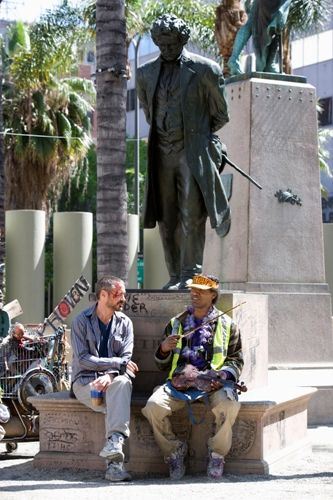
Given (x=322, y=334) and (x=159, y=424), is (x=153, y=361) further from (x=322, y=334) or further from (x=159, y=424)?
(x=322, y=334)

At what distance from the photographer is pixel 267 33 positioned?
1410 cm

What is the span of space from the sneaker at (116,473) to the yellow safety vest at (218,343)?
734 mm

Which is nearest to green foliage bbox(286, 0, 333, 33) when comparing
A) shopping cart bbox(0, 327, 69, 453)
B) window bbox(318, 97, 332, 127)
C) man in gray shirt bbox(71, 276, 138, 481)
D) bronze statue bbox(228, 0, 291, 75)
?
bronze statue bbox(228, 0, 291, 75)

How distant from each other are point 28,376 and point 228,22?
1788 centimetres

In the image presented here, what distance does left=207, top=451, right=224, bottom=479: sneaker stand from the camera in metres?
8.44

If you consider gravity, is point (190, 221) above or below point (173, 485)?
above

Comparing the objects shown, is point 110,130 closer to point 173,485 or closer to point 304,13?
point 173,485

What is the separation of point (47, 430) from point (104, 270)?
676 cm

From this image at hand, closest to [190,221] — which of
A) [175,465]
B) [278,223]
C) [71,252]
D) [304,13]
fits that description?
[175,465]

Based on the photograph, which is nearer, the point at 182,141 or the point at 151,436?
the point at 151,436

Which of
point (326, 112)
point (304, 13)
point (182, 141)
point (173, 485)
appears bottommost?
point (173, 485)

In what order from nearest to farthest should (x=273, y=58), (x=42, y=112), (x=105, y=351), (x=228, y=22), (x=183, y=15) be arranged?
(x=105, y=351)
(x=273, y=58)
(x=228, y=22)
(x=183, y=15)
(x=42, y=112)

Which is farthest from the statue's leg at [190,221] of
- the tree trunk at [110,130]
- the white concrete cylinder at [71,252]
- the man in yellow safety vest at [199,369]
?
the white concrete cylinder at [71,252]

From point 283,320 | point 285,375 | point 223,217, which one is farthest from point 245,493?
point 283,320
